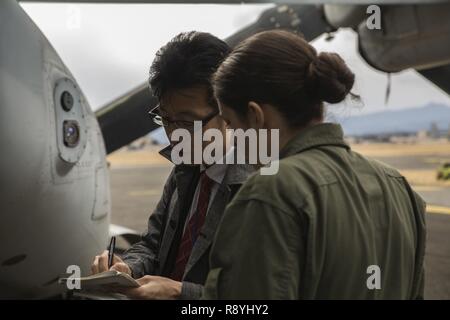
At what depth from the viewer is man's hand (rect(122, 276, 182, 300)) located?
1358 millimetres

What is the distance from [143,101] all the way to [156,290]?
3165 millimetres

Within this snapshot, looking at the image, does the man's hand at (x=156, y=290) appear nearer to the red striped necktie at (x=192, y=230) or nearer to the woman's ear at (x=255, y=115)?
the red striped necktie at (x=192, y=230)

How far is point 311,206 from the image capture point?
2.95 feet

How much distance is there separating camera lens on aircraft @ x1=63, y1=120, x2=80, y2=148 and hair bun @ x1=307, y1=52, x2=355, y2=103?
6.65 feet

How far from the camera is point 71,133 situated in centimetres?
282

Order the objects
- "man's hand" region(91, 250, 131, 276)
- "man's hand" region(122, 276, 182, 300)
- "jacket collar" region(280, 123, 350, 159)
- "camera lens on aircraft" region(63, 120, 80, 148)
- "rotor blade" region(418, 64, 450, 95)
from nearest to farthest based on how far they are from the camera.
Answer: "jacket collar" region(280, 123, 350, 159) → "man's hand" region(122, 276, 182, 300) → "man's hand" region(91, 250, 131, 276) → "camera lens on aircraft" region(63, 120, 80, 148) → "rotor blade" region(418, 64, 450, 95)

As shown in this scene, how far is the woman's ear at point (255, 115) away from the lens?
1031 mm

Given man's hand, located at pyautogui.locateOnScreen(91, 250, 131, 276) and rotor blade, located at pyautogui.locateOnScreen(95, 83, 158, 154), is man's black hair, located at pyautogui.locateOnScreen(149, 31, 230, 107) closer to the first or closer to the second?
man's hand, located at pyautogui.locateOnScreen(91, 250, 131, 276)

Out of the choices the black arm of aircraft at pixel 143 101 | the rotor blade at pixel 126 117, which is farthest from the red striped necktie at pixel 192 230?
the rotor blade at pixel 126 117

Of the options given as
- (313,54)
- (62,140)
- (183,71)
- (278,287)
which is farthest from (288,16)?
(278,287)

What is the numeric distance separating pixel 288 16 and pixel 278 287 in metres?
4.26

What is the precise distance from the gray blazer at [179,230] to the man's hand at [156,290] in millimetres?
27

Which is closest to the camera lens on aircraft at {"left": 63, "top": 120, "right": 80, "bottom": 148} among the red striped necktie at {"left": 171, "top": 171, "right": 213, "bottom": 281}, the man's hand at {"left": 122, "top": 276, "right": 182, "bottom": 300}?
the red striped necktie at {"left": 171, "top": 171, "right": 213, "bottom": 281}
